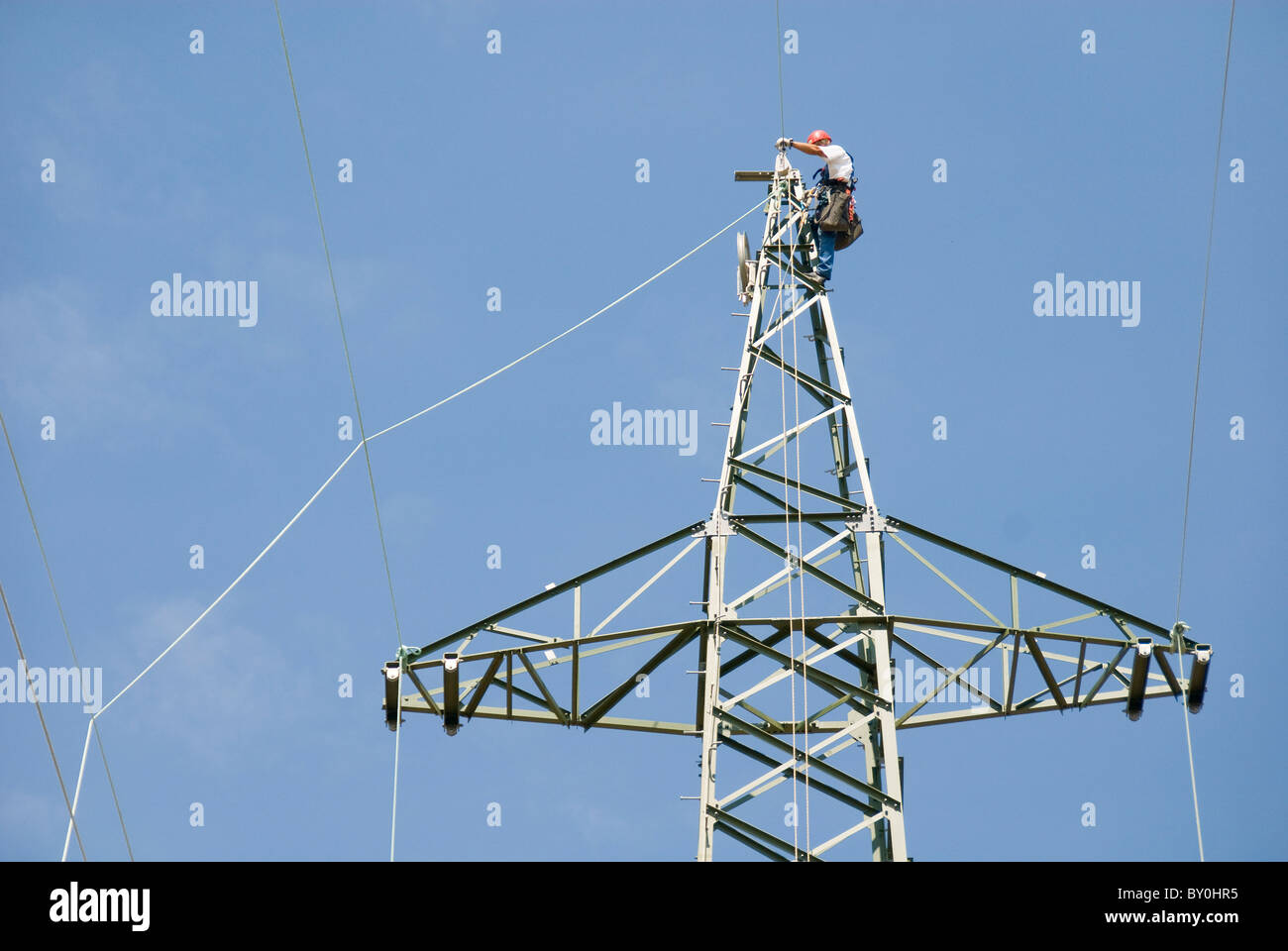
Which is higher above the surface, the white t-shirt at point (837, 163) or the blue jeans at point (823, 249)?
the white t-shirt at point (837, 163)

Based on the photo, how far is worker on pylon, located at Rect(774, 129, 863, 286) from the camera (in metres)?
26.1

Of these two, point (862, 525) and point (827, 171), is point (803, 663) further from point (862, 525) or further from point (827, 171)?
point (827, 171)

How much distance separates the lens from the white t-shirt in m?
26.3

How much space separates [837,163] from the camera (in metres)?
26.3

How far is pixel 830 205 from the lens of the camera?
2609 centimetres

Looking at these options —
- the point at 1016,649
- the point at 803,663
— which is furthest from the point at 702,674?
the point at 1016,649

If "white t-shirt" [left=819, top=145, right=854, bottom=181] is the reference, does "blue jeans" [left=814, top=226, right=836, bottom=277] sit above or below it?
below

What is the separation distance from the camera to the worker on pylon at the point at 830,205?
26.1 m

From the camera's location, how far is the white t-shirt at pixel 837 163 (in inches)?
1034

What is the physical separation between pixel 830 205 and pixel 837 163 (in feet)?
2.07

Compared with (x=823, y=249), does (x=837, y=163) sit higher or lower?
higher
